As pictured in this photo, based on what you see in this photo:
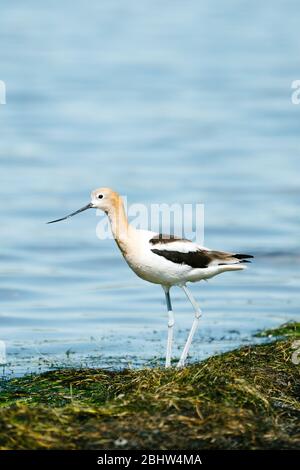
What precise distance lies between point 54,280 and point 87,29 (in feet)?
79.4

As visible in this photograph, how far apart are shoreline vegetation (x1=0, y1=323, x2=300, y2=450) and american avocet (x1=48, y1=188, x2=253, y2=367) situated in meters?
0.97

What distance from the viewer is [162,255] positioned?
11586 millimetres

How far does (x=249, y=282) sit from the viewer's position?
18844 mm

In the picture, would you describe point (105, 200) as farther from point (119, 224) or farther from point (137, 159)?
point (137, 159)

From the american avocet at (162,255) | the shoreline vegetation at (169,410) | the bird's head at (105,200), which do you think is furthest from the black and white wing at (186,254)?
the shoreline vegetation at (169,410)

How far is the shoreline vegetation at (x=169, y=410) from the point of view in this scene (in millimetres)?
8805

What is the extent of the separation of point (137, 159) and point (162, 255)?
1525cm

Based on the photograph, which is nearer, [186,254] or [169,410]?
[169,410]

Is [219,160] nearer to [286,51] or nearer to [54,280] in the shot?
[54,280]

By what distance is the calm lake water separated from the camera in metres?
16.2

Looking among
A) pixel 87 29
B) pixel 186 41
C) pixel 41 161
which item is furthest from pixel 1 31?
pixel 41 161

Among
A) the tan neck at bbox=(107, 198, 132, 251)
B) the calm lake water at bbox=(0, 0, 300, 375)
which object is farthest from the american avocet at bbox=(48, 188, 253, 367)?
the calm lake water at bbox=(0, 0, 300, 375)

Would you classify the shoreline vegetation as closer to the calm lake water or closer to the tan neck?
the tan neck

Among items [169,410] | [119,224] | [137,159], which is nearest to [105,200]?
[119,224]
